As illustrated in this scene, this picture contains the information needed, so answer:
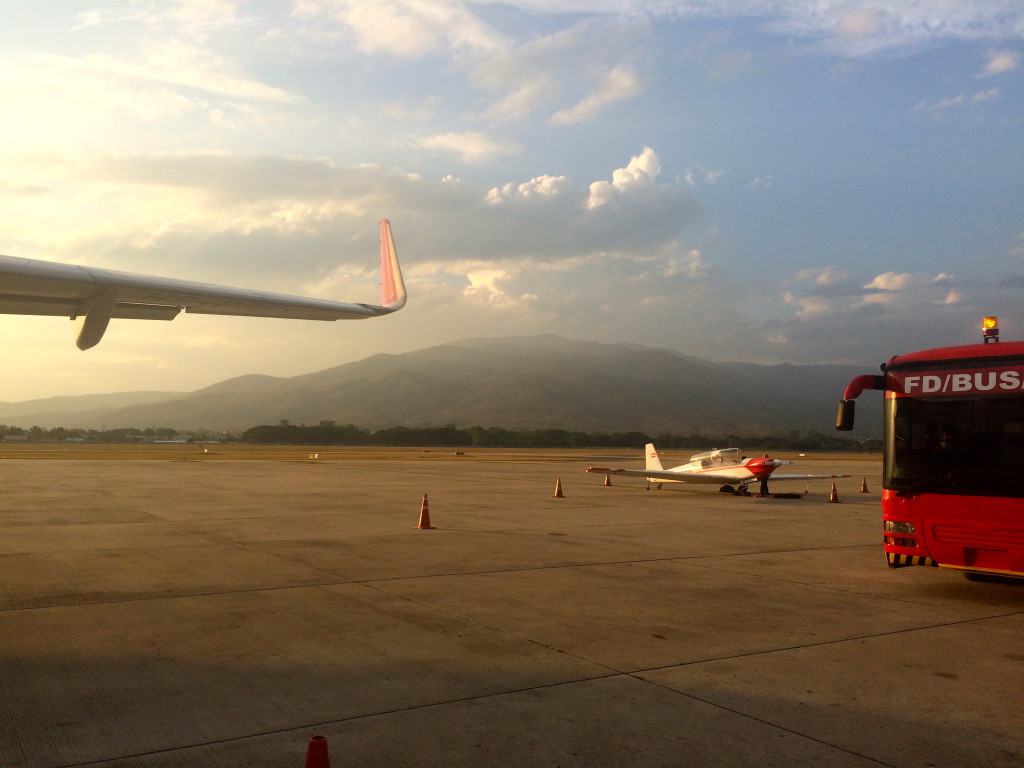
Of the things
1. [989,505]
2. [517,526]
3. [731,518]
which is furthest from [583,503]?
[989,505]

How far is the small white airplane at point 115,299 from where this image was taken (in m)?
7.25

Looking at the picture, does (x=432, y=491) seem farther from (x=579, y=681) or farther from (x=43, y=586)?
(x=579, y=681)

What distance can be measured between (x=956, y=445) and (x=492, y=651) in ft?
19.8

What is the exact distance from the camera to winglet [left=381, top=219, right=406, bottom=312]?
40.9 ft

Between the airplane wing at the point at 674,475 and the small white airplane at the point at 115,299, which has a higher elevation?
the small white airplane at the point at 115,299

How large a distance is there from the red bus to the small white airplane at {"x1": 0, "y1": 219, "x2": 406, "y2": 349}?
22.8 ft

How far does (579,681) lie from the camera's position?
602 centimetres

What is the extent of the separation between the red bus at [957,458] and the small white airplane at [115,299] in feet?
22.8

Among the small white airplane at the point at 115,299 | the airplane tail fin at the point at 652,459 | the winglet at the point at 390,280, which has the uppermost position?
the winglet at the point at 390,280

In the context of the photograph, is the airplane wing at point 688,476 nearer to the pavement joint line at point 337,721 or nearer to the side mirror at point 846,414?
the side mirror at point 846,414

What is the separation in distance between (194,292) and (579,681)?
561 cm

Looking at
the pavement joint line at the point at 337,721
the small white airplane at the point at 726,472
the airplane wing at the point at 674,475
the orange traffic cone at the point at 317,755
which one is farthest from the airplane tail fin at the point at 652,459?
the orange traffic cone at the point at 317,755

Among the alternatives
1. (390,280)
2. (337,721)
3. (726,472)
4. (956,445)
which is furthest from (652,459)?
(337,721)

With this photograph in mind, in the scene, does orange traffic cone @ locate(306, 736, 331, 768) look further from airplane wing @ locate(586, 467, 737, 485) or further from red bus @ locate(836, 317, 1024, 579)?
airplane wing @ locate(586, 467, 737, 485)
